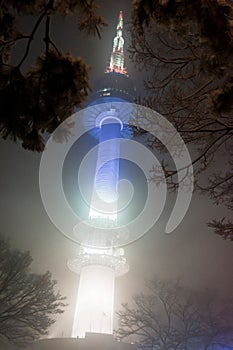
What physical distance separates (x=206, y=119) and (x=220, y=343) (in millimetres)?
18918

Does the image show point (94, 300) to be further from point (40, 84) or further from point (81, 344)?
point (40, 84)

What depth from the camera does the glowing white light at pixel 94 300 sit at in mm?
39688

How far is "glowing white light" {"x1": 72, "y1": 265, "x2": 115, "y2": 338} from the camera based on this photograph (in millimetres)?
39688

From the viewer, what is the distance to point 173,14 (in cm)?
452

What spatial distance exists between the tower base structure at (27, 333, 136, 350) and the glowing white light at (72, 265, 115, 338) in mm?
13634

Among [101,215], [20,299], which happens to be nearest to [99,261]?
[101,215]

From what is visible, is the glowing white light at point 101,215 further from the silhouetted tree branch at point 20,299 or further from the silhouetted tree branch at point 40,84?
the silhouetted tree branch at point 40,84

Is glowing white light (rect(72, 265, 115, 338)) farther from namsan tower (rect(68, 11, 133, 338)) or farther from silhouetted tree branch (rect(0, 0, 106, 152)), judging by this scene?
silhouetted tree branch (rect(0, 0, 106, 152))

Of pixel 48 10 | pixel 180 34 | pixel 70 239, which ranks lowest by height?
pixel 48 10

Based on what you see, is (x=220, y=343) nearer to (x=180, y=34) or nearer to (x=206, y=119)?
(x=206, y=119)

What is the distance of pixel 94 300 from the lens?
4059 centimetres

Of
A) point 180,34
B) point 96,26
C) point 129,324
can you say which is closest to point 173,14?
point 180,34

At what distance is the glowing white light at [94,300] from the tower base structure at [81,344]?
44.7 feet

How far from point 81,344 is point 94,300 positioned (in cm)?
1497
